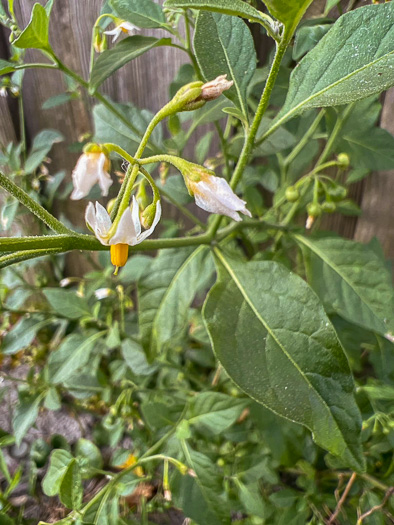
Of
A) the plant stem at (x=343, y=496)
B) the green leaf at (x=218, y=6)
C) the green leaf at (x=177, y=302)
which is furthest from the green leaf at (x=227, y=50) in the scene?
the plant stem at (x=343, y=496)

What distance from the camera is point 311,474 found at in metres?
0.71

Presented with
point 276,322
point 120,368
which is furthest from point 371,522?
point 120,368

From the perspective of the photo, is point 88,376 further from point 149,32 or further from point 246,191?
point 149,32

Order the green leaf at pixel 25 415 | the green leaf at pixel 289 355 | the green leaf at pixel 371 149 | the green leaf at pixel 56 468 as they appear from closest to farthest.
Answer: the green leaf at pixel 289 355, the green leaf at pixel 56 468, the green leaf at pixel 371 149, the green leaf at pixel 25 415

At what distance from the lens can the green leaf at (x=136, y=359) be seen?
0.81m

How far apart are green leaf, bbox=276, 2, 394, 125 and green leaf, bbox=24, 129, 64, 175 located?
0.59 meters

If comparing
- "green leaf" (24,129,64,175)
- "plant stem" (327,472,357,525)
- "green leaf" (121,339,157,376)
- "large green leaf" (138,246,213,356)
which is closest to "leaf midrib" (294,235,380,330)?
"large green leaf" (138,246,213,356)

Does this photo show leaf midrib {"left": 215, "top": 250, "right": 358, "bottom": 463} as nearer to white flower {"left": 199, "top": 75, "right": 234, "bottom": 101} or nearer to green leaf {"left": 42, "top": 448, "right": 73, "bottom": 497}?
white flower {"left": 199, "top": 75, "right": 234, "bottom": 101}

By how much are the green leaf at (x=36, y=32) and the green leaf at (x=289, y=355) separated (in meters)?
0.33

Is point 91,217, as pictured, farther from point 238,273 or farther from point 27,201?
point 238,273

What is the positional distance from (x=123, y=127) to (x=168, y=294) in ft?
1.08

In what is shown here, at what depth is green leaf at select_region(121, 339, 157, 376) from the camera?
2.64ft

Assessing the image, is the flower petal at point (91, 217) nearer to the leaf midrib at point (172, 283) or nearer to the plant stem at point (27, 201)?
the plant stem at point (27, 201)

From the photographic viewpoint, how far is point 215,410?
2.13 ft
